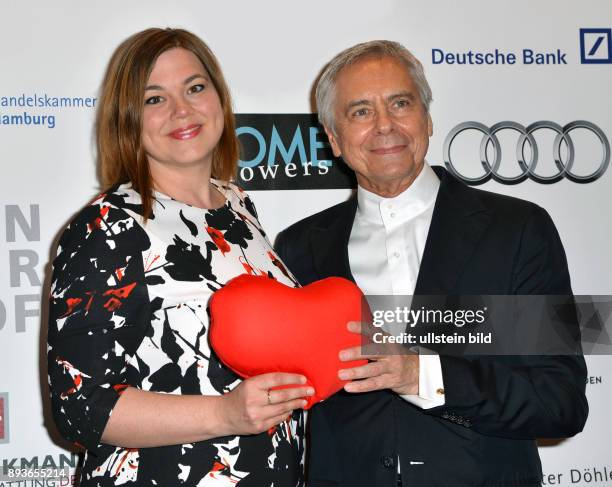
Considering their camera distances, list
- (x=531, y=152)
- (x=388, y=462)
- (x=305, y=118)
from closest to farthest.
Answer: (x=388, y=462)
(x=305, y=118)
(x=531, y=152)

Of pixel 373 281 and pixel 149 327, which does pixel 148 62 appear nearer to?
pixel 149 327

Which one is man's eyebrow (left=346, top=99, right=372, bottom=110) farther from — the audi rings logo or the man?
the audi rings logo

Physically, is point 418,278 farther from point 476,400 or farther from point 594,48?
point 594,48

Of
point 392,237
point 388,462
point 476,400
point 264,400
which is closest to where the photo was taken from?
point 264,400

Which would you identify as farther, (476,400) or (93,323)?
(476,400)

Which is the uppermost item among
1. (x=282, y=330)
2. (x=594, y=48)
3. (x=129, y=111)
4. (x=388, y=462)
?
(x=594, y=48)

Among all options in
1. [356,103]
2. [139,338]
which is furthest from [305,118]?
[139,338]

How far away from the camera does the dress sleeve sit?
146 cm

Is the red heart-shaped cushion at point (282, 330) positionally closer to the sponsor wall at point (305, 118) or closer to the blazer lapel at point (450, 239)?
the blazer lapel at point (450, 239)

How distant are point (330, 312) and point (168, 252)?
0.39 m

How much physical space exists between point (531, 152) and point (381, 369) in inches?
59.1

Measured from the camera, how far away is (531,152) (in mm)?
2678

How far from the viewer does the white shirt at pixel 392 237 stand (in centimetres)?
186

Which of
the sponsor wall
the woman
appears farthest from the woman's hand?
→ the sponsor wall
